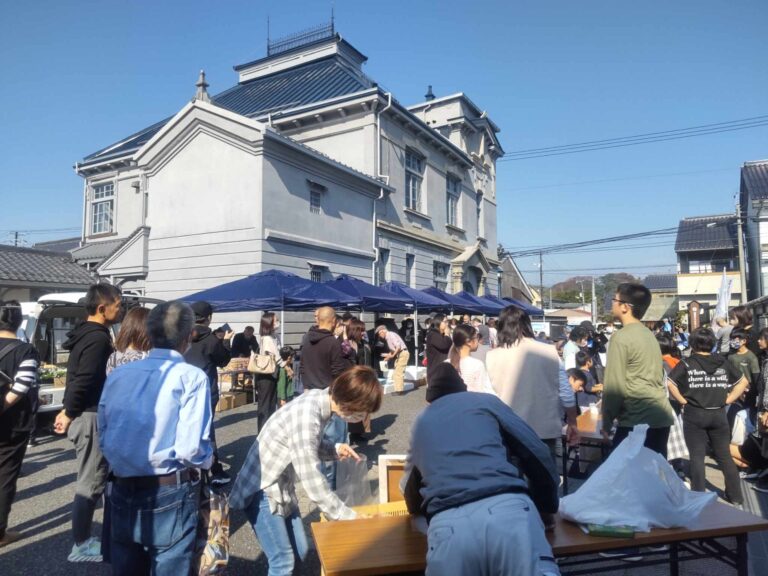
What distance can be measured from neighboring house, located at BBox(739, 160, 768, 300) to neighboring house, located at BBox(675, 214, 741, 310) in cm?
240

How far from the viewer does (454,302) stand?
52.6 feet

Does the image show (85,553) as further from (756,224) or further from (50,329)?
(756,224)

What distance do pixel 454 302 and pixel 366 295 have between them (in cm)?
A: 510

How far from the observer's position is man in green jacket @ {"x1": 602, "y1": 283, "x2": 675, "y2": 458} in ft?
13.2

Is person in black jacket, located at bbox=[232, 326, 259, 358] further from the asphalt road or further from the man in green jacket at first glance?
the man in green jacket

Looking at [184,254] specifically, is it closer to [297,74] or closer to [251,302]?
[251,302]

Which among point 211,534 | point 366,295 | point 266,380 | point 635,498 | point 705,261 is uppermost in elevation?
point 705,261

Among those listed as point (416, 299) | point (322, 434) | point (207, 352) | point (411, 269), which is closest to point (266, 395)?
point (207, 352)

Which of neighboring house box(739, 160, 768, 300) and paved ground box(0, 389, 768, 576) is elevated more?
neighboring house box(739, 160, 768, 300)

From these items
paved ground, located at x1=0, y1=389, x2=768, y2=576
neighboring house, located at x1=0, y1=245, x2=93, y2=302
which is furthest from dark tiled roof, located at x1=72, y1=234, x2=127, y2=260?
paved ground, located at x1=0, y1=389, x2=768, y2=576

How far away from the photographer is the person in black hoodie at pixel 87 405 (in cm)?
372

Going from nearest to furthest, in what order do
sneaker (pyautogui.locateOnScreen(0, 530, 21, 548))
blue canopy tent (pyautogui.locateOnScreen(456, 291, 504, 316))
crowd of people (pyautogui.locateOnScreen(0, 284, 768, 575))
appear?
crowd of people (pyautogui.locateOnScreen(0, 284, 768, 575)) < sneaker (pyautogui.locateOnScreen(0, 530, 21, 548)) < blue canopy tent (pyautogui.locateOnScreen(456, 291, 504, 316))

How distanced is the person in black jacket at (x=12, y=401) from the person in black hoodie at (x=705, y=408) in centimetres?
593

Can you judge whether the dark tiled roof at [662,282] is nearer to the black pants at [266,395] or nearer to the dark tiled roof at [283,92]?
the dark tiled roof at [283,92]
